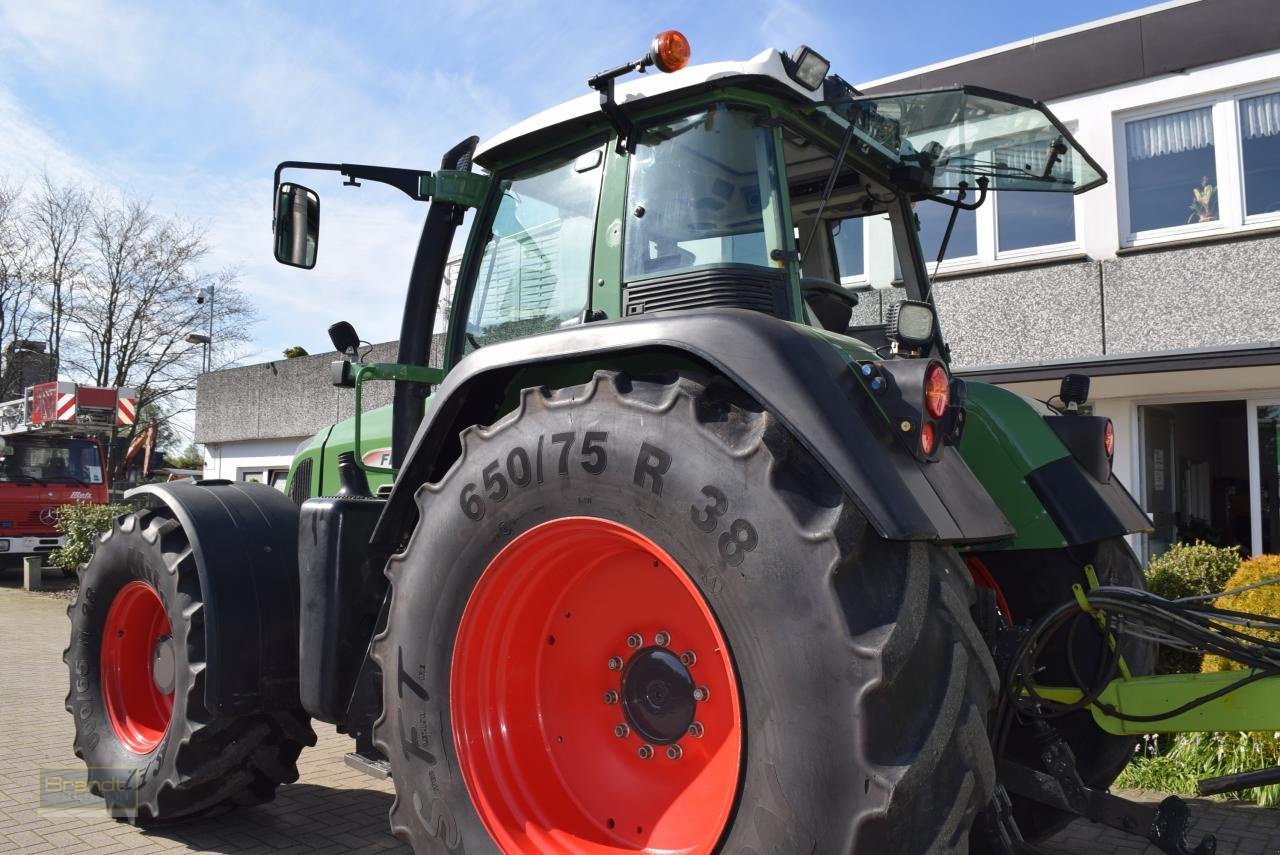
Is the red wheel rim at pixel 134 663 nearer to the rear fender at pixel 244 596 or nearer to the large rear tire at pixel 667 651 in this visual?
the rear fender at pixel 244 596

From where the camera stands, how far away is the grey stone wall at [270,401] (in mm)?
16000

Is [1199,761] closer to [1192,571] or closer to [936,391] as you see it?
[1192,571]

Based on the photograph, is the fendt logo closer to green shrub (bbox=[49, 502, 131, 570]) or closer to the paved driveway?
the paved driveway

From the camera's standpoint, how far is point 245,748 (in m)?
3.49

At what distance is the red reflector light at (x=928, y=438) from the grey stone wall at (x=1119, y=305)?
21.4ft

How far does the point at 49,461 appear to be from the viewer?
16.9m

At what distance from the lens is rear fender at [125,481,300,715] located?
333cm

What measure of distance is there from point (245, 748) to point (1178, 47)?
893 cm

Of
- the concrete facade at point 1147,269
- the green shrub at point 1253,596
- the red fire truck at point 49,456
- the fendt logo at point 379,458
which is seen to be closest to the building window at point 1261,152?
the concrete facade at point 1147,269

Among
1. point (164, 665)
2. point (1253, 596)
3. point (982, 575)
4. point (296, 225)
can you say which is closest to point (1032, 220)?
point (1253, 596)

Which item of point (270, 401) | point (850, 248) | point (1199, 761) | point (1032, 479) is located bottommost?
point (1199, 761)

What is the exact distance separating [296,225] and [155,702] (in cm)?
211

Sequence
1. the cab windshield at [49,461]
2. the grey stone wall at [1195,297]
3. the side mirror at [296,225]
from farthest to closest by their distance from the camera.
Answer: the cab windshield at [49,461] < the grey stone wall at [1195,297] < the side mirror at [296,225]

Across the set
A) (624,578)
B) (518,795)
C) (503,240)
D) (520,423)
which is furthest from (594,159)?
(518,795)
